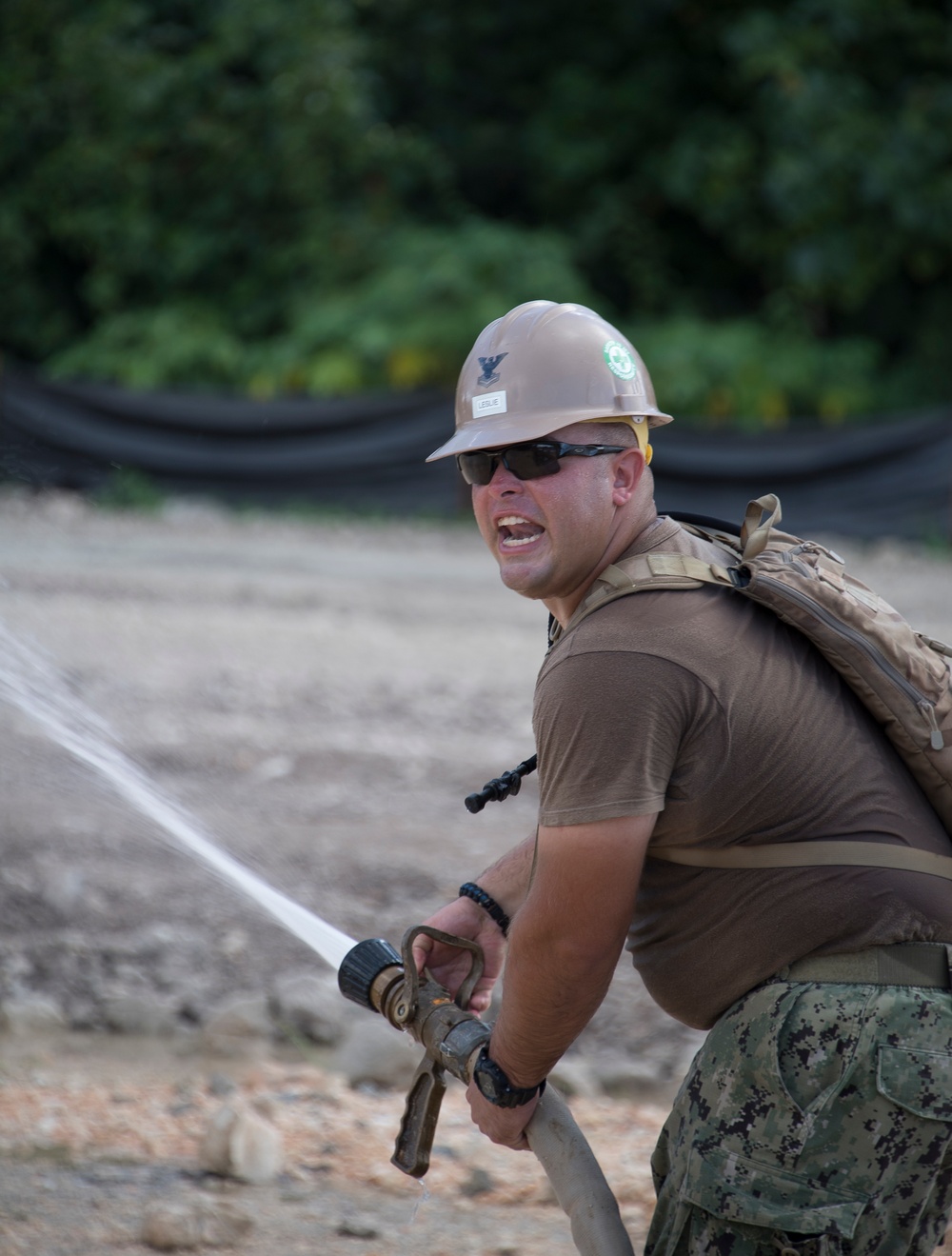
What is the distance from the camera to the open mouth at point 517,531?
7.65 feet

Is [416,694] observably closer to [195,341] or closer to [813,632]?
[813,632]

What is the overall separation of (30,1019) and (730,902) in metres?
2.83

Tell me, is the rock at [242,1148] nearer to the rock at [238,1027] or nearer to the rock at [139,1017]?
the rock at [238,1027]

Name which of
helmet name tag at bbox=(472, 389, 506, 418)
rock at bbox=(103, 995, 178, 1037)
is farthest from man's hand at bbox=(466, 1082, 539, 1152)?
rock at bbox=(103, 995, 178, 1037)

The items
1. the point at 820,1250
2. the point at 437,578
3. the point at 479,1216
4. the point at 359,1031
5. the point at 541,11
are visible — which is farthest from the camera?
the point at 541,11

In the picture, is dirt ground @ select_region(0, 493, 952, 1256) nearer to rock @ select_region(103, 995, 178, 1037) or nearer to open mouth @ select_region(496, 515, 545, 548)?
rock @ select_region(103, 995, 178, 1037)

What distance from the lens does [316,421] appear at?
15.1 metres

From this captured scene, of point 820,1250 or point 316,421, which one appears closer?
point 820,1250

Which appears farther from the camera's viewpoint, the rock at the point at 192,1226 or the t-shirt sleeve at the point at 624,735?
the rock at the point at 192,1226

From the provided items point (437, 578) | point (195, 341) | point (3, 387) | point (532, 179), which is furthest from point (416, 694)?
point (532, 179)

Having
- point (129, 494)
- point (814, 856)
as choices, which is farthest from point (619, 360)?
point (129, 494)

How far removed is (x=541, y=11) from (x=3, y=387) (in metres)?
10.4

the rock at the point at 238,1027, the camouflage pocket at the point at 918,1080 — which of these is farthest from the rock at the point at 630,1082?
the camouflage pocket at the point at 918,1080

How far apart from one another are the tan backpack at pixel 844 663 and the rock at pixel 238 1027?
7.89 ft
